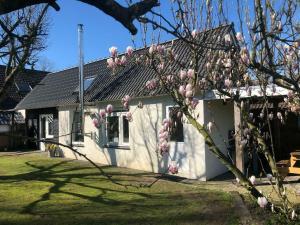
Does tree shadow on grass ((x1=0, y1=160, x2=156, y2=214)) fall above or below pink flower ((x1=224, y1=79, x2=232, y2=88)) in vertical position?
below

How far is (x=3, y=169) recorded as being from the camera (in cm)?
1919

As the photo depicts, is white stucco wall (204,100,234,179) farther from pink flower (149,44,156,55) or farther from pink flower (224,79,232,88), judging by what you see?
pink flower (224,79,232,88)

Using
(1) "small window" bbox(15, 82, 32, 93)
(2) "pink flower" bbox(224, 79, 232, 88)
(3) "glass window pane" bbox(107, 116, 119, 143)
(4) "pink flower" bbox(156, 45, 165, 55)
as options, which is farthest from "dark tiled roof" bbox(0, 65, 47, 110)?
(2) "pink flower" bbox(224, 79, 232, 88)

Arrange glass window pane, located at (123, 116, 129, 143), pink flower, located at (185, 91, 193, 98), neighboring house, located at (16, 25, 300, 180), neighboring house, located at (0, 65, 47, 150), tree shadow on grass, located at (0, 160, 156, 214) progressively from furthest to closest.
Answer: neighboring house, located at (0, 65, 47, 150) → glass window pane, located at (123, 116, 129, 143) → neighboring house, located at (16, 25, 300, 180) → tree shadow on grass, located at (0, 160, 156, 214) → pink flower, located at (185, 91, 193, 98)

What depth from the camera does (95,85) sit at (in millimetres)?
22406

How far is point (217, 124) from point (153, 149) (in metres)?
3.02

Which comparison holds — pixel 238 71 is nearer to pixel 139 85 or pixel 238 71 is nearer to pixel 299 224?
pixel 299 224

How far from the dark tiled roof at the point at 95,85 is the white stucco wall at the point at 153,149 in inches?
26.6

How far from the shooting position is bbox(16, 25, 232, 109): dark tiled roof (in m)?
19.1

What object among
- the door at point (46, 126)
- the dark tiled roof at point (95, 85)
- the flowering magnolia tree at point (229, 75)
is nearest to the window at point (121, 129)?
the dark tiled roof at point (95, 85)

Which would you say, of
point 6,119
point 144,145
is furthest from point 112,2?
point 6,119

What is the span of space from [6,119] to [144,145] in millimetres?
16324

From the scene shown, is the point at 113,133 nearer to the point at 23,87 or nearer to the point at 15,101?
the point at 15,101

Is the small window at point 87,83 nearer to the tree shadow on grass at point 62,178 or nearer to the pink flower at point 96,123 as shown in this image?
the tree shadow on grass at point 62,178
